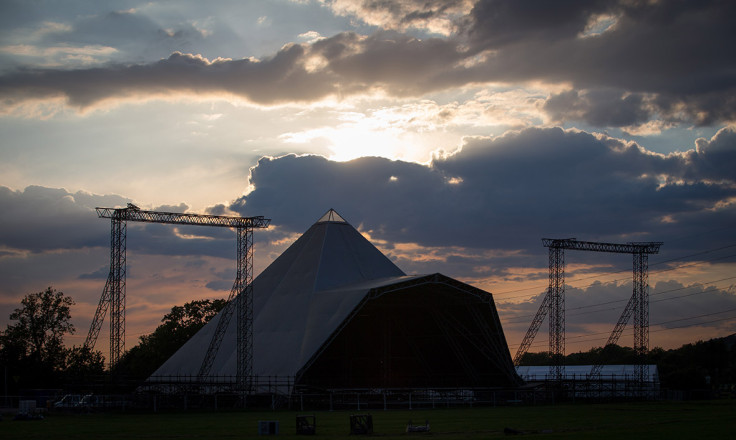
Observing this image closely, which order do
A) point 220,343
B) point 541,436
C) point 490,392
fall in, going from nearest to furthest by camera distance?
point 541,436, point 490,392, point 220,343

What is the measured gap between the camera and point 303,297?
80.9 meters

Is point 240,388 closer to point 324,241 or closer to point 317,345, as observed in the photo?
point 317,345

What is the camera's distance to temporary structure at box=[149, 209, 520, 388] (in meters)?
75.5

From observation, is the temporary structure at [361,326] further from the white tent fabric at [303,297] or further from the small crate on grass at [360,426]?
the small crate on grass at [360,426]

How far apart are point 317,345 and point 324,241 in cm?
2102

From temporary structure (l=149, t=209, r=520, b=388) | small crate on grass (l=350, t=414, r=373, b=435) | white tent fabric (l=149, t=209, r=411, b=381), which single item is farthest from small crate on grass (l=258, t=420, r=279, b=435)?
temporary structure (l=149, t=209, r=520, b=388)

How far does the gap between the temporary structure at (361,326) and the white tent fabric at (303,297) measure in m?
0.14

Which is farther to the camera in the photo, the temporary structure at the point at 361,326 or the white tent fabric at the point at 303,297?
the temporary structure at the point at 361,326

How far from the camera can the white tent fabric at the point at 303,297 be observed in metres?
72.6

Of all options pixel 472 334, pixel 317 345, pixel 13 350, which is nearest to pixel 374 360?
Result: pixel 472 334

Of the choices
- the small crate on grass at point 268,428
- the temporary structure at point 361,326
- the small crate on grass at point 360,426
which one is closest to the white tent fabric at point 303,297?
the temporary structure at point 361,326

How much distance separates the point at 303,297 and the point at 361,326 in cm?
932

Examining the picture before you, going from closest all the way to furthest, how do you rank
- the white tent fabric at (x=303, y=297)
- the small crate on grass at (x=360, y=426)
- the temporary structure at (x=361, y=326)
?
the small crate on grass at (x=360, y=426)
the white tent fabric at (x=303, y=297)
the temporary structure at (x=361, y=326)

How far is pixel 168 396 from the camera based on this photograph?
213ft
